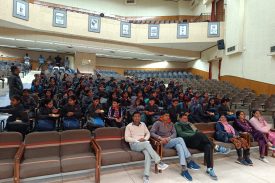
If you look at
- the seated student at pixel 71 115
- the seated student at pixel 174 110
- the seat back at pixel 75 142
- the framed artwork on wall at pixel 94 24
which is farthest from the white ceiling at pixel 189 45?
the seat back at pixel 75 142

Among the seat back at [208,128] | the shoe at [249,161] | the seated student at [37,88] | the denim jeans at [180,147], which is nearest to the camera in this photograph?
the denim jeans at [180,147]

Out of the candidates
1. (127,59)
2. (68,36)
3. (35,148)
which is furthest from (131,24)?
(35,148)

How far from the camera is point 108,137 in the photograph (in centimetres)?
375

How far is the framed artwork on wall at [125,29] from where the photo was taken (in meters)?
15.1

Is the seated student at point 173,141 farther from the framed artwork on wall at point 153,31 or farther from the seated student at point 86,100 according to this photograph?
the framed artwork on wall at point 153,31

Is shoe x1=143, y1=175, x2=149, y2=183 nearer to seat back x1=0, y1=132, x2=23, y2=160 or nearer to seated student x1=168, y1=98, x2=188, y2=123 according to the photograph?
seat back x1=0, y1=132, x2=23, y2=160

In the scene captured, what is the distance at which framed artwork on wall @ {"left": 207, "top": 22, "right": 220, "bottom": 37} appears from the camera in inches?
540

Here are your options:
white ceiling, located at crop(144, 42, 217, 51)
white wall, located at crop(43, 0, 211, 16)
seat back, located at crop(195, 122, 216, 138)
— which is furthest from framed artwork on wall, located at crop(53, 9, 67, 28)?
seat back, located at crop(195, 122, 216, 138)

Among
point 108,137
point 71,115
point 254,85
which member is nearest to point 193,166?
point 108,137

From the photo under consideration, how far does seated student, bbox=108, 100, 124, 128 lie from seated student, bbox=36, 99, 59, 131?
1.08m

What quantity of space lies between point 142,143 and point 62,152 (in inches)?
47.6

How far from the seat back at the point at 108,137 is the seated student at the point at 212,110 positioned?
274 cm

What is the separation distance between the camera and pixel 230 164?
404 centimetres

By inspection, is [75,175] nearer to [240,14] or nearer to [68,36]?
[240,14]
